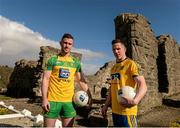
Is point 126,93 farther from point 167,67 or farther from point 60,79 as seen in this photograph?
point 167,67

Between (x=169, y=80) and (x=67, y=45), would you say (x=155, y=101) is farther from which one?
(x=67, y=45)

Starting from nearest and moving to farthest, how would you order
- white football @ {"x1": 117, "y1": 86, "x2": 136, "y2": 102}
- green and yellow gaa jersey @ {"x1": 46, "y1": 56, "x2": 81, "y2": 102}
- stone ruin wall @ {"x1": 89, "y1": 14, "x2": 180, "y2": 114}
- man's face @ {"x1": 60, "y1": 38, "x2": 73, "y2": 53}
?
white football @ {"x1": 117, "y1": 86, "x2": 136, "y2": 102} → green and yellow gaa jersey @ {"x1": 46, "y1": 56, "x2": 81, "y2": 102} → man's face @ {"x1": 60, "y1": 38, "x2": 73, "y2": 53} → stone ruin wall @ {"x1": 89, "y1": 14, "x2": 180, "y2": 114}

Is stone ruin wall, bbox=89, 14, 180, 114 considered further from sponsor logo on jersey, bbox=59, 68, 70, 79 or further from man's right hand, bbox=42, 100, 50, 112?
man's right hand, bbox=42, 100, 50, 112

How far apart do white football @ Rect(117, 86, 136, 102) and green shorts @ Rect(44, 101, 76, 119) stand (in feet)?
3.09

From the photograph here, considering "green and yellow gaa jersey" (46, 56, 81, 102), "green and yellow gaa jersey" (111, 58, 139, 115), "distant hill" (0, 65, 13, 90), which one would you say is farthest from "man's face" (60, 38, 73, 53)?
"distant hill" (0, 65, 13, 90)

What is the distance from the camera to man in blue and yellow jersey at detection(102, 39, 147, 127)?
410 cm

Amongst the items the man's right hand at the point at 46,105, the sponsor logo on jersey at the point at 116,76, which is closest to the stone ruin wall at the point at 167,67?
the sponsor logo on jersey at the point at 116,76

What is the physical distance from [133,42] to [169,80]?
22.0ft

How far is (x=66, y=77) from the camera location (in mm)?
4691

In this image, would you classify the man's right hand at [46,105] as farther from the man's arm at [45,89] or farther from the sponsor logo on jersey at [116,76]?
the sponsor logo on jersey at [116,76]

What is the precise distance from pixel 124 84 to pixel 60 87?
43.3 inches

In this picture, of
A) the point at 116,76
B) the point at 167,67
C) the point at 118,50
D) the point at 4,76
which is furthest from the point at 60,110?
the point at 4,76

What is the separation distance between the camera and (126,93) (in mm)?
4055

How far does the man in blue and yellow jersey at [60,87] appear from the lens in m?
4.53
